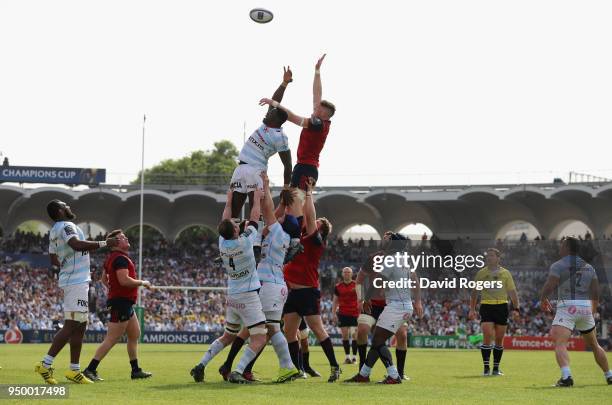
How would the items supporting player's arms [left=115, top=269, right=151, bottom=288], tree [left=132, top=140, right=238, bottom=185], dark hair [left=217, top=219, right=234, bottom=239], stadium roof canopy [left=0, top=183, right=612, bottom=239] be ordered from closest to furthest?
dark hair [left=217, top=219, right=234, bottom=239] → supporting player's arms [left=115, top=269, right=151, bottom=288] → stadium roof canopy [left=0, top=183, right=612, bottom=239] → tree [left=132, top=140, right=238, bottom=185]

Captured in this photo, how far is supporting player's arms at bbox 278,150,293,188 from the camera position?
12930 millimetres

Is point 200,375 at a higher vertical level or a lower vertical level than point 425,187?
lower

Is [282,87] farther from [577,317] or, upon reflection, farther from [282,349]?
[577,317]

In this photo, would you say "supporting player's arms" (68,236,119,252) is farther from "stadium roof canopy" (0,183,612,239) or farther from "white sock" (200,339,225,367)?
"stadium roof canopy" (0,183,612,239)

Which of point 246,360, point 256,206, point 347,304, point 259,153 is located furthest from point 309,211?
point 347,304

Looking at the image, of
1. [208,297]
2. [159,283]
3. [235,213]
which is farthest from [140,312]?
[235,213]

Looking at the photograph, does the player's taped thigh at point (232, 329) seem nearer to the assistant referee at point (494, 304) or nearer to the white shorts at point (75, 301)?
the white shorts at point (75, 301)

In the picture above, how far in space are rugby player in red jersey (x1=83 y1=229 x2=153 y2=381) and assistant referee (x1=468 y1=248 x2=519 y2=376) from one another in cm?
687

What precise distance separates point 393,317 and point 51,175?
45.2 meters

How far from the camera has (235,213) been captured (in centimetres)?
1312

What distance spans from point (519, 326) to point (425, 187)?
11036 mm

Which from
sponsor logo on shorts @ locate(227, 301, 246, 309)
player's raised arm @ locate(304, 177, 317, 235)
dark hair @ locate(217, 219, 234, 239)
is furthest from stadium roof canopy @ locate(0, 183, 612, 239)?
dark hair @ locate(217, 219, 234, 239)

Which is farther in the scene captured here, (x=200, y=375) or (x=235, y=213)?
(x=235, y=213)

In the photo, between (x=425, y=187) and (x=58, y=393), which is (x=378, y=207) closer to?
(x=425, y=187)
